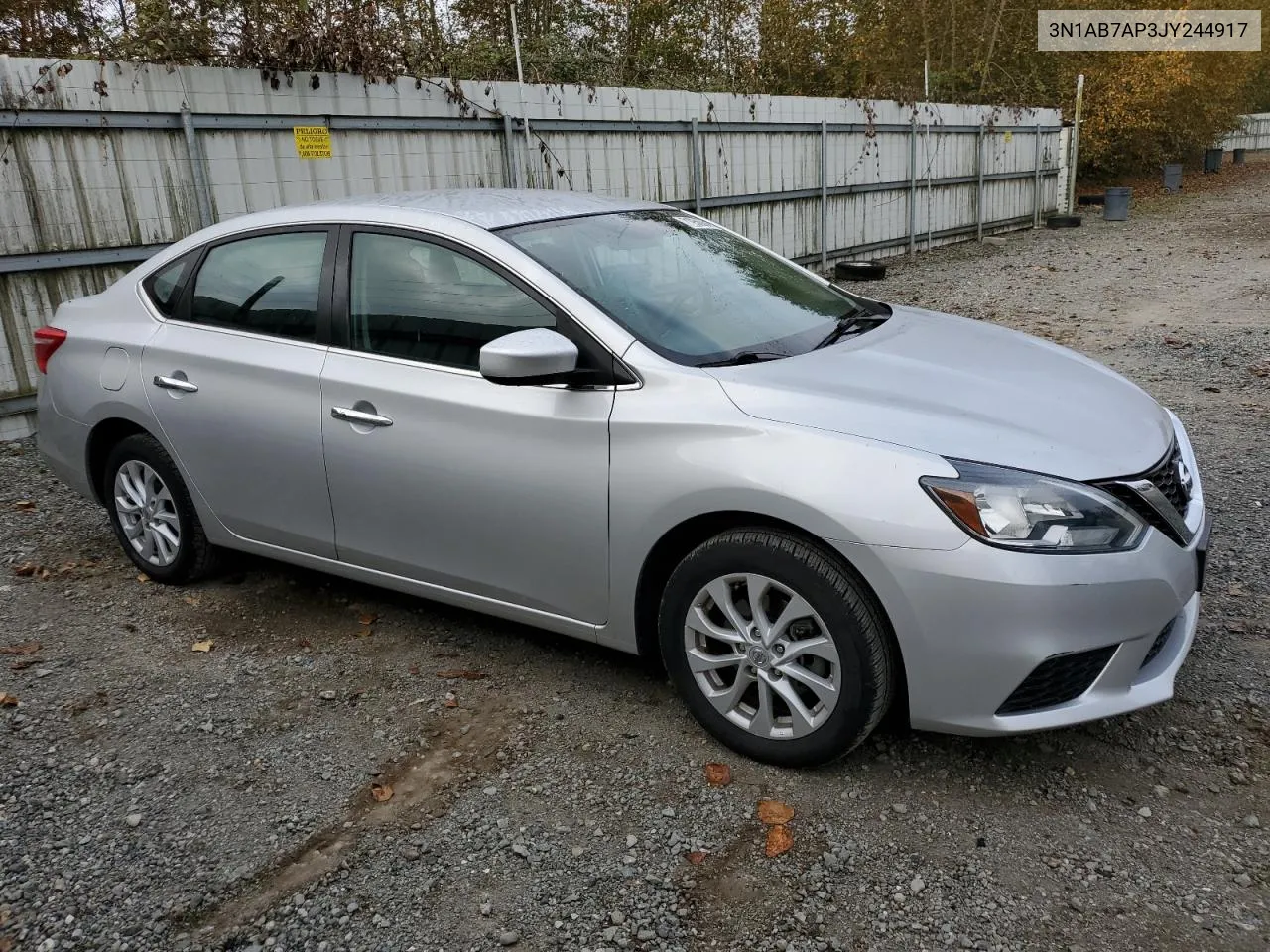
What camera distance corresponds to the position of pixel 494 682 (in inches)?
147

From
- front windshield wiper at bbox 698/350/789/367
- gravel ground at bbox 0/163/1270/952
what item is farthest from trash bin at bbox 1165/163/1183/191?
front windshield wiper at bbox 698/350/789/367

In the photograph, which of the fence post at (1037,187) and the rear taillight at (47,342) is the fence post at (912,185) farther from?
the rear taillight at (47,342)

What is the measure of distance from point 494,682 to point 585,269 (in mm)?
1487

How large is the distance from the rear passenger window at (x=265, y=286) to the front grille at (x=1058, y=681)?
8.86ft

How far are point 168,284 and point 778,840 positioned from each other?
338cm

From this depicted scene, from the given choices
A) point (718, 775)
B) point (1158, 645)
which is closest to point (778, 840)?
point (718, 775)

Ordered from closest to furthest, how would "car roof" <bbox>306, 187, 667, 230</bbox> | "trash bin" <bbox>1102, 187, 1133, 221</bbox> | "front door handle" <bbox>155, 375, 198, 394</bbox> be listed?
"car roof" <bbox>306, 187, 667, 230</bbox> < "front door handle" <bbox>155, 375, 198, 394</bbox> < "trash bin" <bbox>1102, 187, 1133, 221</bbox>

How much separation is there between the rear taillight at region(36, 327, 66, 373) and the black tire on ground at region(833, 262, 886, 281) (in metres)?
11.2

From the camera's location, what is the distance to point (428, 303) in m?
3.65

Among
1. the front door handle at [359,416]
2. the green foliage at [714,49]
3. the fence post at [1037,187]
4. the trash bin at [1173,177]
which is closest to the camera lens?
the front door handle at [359,416]

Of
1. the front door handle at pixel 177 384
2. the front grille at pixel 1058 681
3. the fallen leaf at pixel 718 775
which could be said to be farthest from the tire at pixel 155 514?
the front grille at pixel 1058 681

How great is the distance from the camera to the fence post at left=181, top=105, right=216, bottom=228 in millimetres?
7231

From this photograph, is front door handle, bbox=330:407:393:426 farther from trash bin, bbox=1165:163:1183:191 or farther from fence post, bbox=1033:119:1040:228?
trash bin, bbox=1165:163:1183:191

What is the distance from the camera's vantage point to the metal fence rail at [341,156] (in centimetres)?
670
